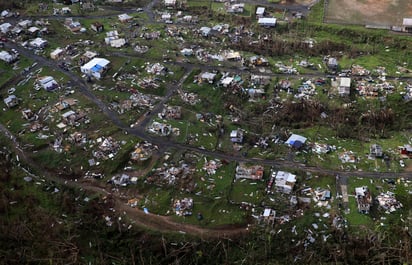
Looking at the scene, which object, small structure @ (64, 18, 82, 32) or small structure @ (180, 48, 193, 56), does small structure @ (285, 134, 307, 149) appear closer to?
small structure @ (180, 48, 193, 56)

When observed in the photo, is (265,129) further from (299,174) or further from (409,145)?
(409,145)

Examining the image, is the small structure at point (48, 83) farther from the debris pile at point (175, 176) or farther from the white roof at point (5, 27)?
the debris pile at point (175, 176)

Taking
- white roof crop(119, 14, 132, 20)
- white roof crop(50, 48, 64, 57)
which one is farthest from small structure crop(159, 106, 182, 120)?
white roof crop(119, 14, 132, 20)

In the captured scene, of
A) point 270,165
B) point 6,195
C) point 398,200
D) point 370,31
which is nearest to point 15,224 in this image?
point 6,195

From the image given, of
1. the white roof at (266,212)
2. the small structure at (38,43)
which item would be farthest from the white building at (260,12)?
the white roof at (266,212)

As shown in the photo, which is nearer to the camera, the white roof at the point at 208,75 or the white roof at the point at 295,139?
the white roof at the point at 295,139

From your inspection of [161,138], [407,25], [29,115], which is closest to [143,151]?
[161,138]
